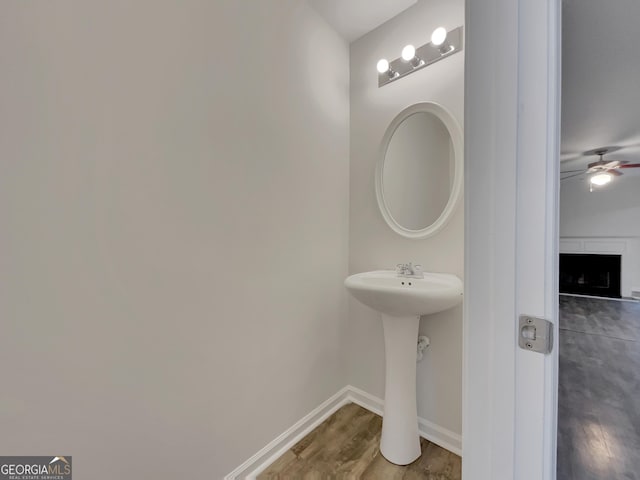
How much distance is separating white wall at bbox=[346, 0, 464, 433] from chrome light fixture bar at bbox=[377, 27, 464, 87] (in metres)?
0.04

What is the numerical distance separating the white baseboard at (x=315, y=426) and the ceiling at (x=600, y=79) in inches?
57.4

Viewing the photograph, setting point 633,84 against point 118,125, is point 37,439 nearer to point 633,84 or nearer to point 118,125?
point 118,125

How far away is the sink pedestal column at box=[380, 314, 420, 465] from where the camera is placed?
132 centimetres

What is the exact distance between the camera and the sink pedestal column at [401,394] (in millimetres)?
1315

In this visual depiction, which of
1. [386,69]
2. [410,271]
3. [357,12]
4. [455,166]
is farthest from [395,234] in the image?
[357,12]

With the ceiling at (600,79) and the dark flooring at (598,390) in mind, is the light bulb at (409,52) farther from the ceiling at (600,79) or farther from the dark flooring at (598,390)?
the dark flooring at (598,390)

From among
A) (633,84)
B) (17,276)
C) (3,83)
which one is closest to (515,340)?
(633,84)


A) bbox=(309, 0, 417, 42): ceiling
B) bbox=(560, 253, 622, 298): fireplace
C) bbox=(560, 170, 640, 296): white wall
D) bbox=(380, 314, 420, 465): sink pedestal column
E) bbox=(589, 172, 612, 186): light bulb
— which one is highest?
bbox=(309, 0, 417, 42): ceiling

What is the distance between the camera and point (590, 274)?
0.58 meters

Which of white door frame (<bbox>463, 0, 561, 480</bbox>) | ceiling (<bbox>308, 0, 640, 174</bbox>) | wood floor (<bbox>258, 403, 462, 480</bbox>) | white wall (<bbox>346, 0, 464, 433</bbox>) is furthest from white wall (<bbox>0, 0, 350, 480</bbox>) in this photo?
ceiling (<bbox>308, 0, 640, 174</bbox>)

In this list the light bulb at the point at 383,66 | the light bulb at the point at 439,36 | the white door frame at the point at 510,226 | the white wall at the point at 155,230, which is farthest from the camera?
the light bulb at the point at 383,66

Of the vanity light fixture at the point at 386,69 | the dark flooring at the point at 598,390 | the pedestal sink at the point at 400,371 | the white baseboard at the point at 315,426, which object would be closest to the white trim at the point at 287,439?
the white baseboard at the point at 315,426

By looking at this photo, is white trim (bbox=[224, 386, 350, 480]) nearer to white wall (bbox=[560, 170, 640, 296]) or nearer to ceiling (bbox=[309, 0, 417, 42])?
white wall (bbox=[560, 170, 640, 296])

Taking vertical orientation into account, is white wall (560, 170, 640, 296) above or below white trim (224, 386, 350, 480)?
above
